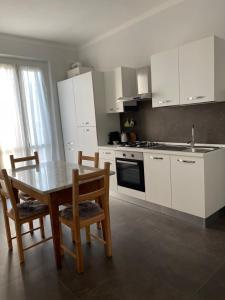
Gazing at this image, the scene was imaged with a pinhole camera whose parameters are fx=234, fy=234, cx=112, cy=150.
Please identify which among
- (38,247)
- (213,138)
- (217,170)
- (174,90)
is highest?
(174,90)

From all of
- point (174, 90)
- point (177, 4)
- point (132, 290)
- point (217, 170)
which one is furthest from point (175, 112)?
point (132, 290)

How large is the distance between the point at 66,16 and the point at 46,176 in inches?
97.5

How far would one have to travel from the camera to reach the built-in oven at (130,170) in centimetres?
330

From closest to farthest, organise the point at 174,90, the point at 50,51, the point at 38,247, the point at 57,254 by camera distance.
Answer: the point at 57,254, the point at 38,247, the point at 174,90, the point at 50,51

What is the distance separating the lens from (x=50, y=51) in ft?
15.0

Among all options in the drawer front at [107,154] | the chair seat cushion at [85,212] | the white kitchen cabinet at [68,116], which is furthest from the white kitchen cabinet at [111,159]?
the chair seat cushion at [85,212]

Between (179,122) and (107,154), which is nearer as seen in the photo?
(179,122)

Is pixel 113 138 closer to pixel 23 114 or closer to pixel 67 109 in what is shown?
pixel 67 109

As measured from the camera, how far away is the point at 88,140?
4113 millimetres

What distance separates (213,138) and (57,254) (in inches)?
90.0

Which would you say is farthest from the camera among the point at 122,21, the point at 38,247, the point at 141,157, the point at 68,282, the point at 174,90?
the point at 122,21

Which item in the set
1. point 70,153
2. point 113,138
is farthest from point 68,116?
point 113,138

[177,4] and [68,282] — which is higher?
[177,4]

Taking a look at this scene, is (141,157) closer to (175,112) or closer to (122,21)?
(175,112)
